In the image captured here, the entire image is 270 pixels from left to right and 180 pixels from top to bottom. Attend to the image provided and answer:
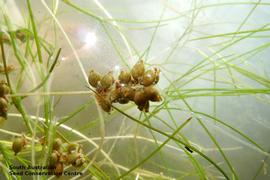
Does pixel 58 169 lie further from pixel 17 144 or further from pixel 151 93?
pixel 151 93

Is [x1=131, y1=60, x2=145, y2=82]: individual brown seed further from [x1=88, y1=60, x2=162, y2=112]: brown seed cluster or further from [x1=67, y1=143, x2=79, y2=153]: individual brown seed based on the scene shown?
[x1=67, y1=143, x2=79, y2=153]: individual brown seed

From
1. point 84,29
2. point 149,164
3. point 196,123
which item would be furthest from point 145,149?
point 84,29

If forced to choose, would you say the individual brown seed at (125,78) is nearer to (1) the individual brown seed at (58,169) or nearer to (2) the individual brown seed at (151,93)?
(2) the individual brown seed at (151,93)

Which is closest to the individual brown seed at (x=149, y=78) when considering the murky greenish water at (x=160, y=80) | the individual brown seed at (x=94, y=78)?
the individual brown seed at (x=94, y=78)

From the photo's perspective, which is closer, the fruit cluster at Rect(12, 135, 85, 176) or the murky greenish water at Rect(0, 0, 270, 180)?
the fruit cluster at Rect(12, 135, 85, 176)

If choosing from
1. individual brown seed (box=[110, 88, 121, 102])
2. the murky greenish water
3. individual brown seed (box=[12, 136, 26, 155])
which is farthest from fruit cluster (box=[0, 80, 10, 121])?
the murky greenish water

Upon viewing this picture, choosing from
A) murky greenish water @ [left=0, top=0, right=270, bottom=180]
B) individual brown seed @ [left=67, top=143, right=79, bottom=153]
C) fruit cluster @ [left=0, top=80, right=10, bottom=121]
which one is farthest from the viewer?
murky greenish water @ [left=0, top=0, right=270, bottom=180]

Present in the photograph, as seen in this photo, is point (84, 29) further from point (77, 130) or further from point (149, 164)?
point (149, 164)
